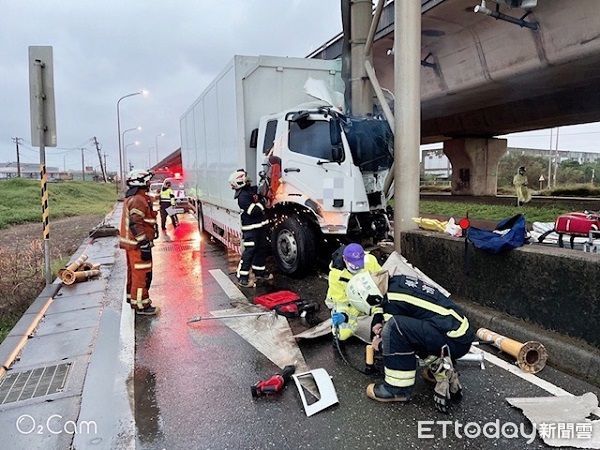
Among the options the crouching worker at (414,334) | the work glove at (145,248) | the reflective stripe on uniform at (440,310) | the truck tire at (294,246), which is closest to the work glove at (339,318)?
the crouching worker at (414,334)

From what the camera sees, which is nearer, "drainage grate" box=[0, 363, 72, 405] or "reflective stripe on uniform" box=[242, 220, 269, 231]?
"drainage grate" box=[0, 363, 72, 405]

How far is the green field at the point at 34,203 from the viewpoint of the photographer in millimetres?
21312

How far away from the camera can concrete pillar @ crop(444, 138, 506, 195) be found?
22.1m

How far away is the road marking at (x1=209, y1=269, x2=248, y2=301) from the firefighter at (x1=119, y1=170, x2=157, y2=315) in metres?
1.13

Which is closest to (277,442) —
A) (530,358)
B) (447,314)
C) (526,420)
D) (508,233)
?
(447,314)

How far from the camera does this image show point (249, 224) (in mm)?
6465

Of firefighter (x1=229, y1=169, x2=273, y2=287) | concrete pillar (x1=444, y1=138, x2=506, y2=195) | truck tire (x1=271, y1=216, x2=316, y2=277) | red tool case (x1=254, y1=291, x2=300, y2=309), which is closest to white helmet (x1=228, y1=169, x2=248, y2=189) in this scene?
firefighter (x1=229, y1=169, x2=273, y2=287)

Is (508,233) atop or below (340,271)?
atop

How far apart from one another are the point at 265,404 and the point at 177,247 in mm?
7956

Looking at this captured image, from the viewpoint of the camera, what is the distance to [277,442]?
108 inches

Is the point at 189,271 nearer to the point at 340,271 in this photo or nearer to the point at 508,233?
the point at 340,271

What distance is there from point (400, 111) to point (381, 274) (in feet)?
10.8

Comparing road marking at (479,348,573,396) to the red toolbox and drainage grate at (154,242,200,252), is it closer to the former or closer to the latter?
the red toolbox

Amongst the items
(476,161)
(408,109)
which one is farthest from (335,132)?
(476,161)
